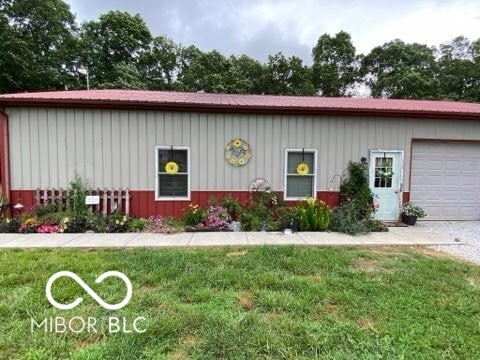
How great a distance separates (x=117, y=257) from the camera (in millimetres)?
4500

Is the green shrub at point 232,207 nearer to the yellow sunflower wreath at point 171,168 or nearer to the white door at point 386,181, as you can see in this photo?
the yellow sunflower wreath at point 171,168

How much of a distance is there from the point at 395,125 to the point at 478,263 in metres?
4.03

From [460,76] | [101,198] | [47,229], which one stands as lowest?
[47,229]

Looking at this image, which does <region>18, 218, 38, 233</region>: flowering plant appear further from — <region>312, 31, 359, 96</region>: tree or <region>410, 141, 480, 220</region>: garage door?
<region>312, 31, 359, 96</region>: tree

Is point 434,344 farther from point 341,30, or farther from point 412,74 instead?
point 341,30

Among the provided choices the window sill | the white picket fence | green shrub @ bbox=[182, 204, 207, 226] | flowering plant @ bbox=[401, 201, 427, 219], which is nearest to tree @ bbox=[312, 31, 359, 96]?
flowering plant @ bbox=[401, 201, 427, 219]

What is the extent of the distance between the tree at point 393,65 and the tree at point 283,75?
587cm

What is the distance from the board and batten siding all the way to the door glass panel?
36cm

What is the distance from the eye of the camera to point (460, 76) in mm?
22750

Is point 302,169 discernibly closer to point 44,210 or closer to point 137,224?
point 137,224

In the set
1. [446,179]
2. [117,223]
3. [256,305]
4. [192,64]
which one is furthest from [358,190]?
[192,64]

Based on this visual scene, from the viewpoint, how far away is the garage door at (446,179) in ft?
25.4

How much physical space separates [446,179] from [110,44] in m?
24.1

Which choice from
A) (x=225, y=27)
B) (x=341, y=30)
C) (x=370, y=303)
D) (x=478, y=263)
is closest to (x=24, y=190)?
(x=370, y=303)
